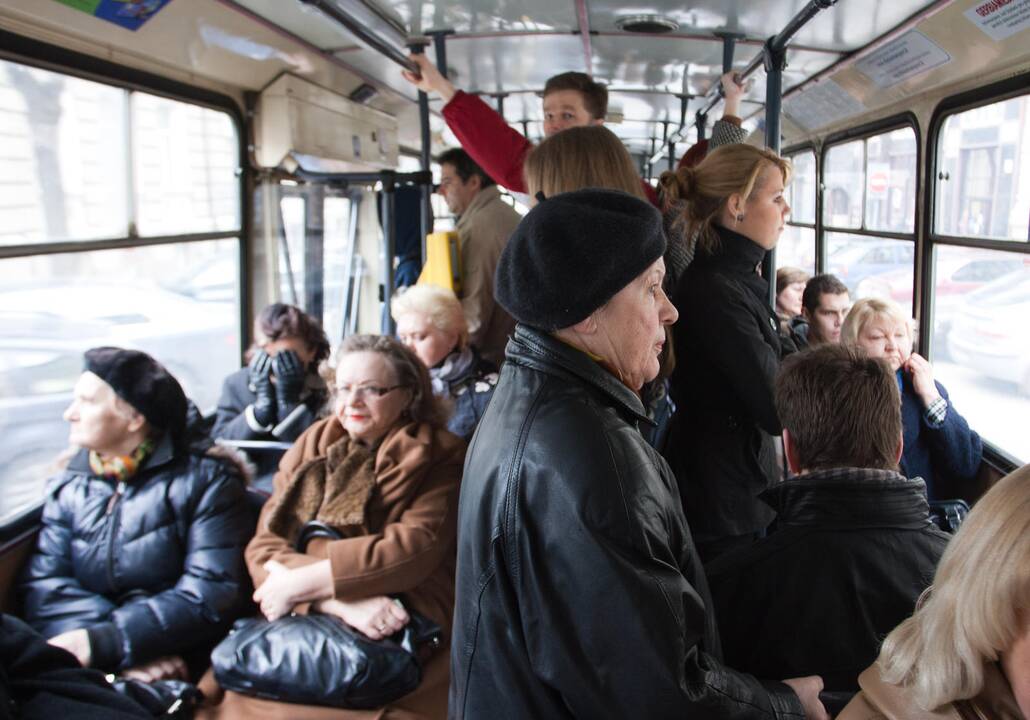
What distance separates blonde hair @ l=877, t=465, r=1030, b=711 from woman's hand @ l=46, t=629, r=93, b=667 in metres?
2.10

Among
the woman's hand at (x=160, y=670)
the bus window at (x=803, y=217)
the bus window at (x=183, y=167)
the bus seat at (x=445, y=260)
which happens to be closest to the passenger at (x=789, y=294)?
the bus window at (x=803, y=217)

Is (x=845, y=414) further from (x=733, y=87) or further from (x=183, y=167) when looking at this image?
(x=183, y=167)

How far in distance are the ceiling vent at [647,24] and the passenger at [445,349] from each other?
1.47 m

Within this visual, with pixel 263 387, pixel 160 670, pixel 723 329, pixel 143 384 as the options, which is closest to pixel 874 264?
pixel 723 329

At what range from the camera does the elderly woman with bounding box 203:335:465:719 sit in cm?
233

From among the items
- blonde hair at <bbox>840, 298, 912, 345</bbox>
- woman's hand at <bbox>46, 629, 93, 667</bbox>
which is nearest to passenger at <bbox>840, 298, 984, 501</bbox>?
blonde hair at <bbox>840, 298, 912, 345</bbox>

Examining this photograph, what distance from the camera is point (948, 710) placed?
1.08m

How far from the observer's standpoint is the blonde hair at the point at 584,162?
220 centimetres

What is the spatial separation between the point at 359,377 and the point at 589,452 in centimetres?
154

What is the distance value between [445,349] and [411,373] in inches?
22.5

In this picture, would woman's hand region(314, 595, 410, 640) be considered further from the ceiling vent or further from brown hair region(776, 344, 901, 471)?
the ceiling vent

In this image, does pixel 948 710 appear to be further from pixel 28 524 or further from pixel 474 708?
pixel 28 524

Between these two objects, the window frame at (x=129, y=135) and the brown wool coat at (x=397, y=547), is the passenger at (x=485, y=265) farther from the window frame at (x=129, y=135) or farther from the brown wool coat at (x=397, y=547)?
the window frame at (x=129, y=135)

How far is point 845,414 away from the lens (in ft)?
5.32
